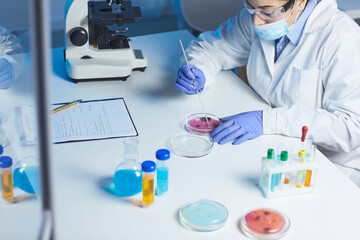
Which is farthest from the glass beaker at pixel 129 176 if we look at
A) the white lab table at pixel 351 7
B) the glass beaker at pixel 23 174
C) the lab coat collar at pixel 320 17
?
the white lab table at pixel 351 7

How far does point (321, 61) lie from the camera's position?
1753mm

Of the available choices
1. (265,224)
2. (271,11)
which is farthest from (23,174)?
(271,11)

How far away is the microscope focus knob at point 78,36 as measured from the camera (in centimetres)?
196

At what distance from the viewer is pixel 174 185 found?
1402 millimetres

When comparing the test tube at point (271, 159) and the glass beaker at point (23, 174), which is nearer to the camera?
the glass beaker at point (23, 174)

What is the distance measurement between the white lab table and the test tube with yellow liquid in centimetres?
202

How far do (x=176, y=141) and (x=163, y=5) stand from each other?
3.24 metres

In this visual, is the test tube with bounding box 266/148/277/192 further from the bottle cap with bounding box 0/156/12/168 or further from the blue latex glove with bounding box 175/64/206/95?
the bottle cap with bounding box 0/156/12/168

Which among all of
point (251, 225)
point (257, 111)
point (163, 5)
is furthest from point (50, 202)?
point (163, 5)

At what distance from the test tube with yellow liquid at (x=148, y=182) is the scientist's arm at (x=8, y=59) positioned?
40cm

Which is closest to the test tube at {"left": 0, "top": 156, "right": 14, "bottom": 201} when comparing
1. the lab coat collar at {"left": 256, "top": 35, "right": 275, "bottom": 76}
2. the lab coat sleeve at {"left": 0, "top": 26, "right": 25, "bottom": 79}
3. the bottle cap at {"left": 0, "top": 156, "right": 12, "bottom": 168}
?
the bottle cap at {"left": 0, "top": 156, "right": 12, "bottom": 168}

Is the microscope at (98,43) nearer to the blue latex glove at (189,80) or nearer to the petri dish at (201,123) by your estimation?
the blue latex glove at (189,80)

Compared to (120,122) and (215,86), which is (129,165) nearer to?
(120,122)

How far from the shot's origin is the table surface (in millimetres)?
1237
